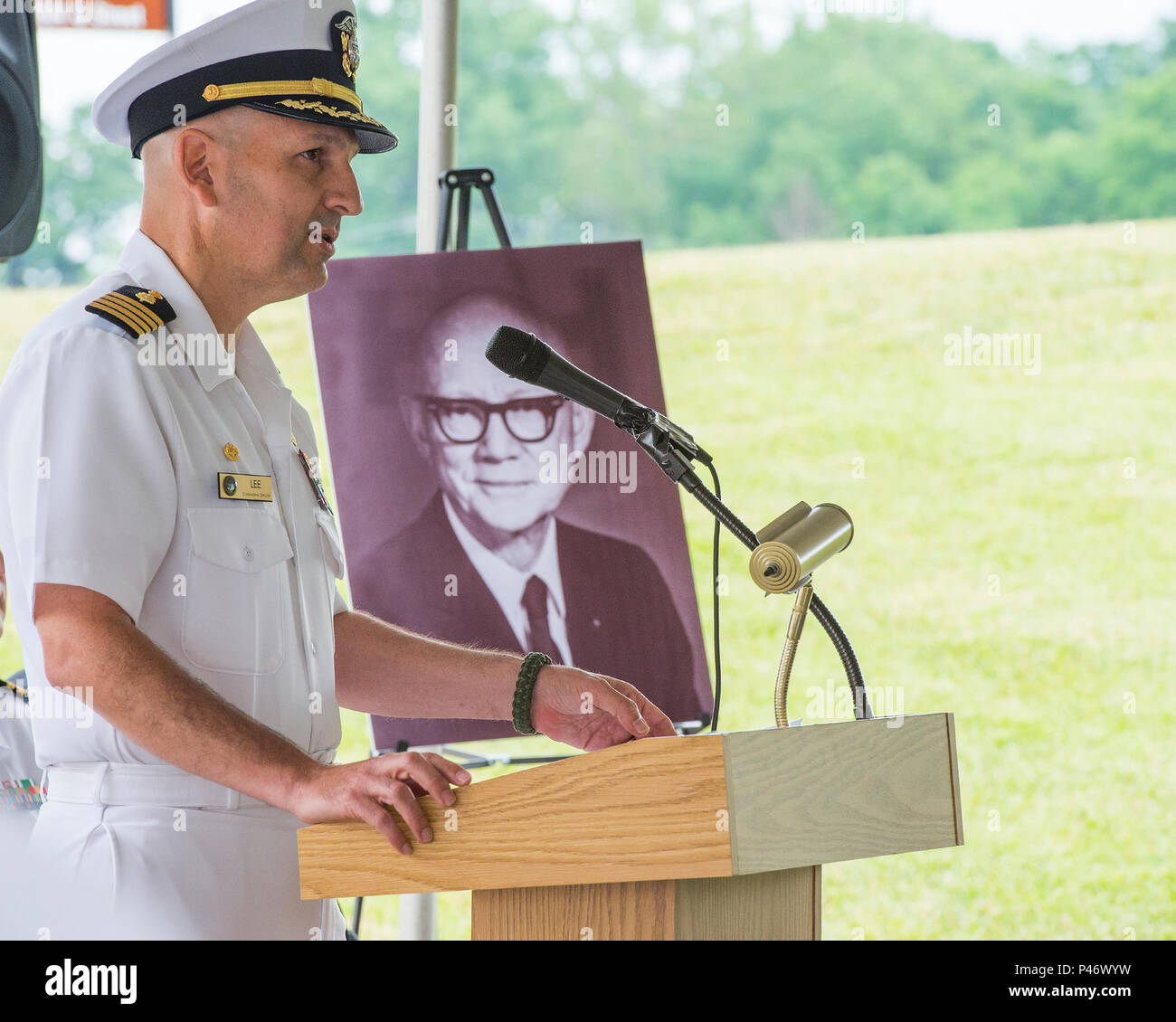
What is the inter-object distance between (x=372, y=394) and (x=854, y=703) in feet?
5.49

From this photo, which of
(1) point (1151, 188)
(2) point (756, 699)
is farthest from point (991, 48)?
(2) point (756, 699)

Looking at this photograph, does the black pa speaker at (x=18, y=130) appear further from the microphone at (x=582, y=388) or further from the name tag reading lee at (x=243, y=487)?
the microphone at (x=582, y=388)

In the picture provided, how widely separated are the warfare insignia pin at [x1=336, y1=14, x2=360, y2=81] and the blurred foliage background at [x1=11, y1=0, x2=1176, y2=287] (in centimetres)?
561

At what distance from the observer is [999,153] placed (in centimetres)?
770

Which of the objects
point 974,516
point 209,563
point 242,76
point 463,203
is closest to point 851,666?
point 209,563

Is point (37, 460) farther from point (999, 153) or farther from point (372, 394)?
point (999, 153)

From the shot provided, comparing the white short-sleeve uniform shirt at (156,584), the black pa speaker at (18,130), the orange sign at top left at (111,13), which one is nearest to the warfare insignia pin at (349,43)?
the white short-sleeve uniform shirt at (156,584)

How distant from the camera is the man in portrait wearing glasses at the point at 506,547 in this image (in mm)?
2766

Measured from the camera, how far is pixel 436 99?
299 cm

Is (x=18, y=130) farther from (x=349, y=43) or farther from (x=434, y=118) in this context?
(x=434, y=118)

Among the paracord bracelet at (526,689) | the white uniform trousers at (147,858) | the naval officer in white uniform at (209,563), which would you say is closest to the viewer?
the naval officer in white uniform at (209,563)

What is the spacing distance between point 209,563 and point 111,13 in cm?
335

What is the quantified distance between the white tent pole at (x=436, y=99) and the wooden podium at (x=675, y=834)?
2026 mm

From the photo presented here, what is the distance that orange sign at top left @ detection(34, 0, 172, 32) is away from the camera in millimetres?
3848
